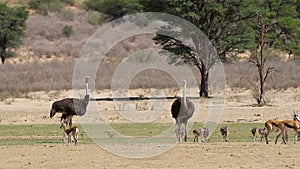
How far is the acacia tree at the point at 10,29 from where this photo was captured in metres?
53.5

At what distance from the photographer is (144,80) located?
144 feet

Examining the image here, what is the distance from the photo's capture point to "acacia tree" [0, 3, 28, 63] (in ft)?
176

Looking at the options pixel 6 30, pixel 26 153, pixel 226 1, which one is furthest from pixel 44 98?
pixel 26 153

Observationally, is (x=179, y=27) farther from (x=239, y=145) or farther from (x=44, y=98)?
(x=239, y=145)

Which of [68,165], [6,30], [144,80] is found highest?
[6,30]

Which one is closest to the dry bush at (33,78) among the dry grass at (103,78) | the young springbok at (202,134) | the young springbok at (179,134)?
the dry grass at (103,78)

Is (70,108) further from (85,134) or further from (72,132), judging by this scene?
(72,132)

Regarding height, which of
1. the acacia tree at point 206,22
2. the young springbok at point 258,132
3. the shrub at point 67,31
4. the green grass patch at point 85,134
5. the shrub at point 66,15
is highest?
the shrub at point 66,15

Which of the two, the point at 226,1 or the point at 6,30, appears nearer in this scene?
the point at 226,1

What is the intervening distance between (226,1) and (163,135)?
1709 cm

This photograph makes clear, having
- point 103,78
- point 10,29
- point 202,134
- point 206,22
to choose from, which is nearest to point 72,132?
point 202,134

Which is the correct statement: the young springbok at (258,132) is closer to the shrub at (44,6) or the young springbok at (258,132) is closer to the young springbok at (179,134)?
the young springbok at (179,134)

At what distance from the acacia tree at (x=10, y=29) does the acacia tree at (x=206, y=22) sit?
15939 millimetres

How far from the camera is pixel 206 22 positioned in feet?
131
